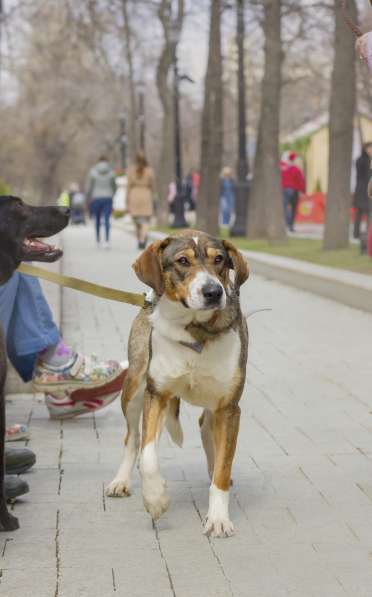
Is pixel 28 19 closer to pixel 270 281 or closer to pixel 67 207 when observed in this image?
pixel 270 281

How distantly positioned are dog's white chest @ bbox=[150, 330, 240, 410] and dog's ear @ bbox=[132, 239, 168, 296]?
0.28 m

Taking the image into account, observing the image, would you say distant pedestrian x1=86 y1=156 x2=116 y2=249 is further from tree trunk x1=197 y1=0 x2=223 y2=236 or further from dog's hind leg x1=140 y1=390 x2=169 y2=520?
dog's hind leg x1=140 y1=390 x2=169 y2=520

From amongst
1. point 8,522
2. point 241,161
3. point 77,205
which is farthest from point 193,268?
point 77,205

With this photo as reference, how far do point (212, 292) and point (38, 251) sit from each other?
3.40 feet

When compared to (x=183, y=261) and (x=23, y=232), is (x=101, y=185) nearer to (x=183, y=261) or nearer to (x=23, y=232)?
(x=23, y=232)

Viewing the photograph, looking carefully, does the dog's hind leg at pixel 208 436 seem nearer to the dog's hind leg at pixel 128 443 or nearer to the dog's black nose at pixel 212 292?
the dog's hind leg at pixel 128 443

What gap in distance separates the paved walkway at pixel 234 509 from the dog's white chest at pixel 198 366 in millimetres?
551

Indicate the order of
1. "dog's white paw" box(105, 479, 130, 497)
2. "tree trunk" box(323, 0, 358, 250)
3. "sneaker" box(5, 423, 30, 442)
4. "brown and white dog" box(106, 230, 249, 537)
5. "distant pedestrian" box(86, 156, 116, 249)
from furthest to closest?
"distant pedestrian" box(86, 156, 116, 249) → "tree trunk" box(323, 0, 358, 250) → "sneaker" box(5, 423, 30, 442) → "dog's white paw" box(105, 479, 130, 497) → "brown and white dog" box(106, 230, 249, 537)

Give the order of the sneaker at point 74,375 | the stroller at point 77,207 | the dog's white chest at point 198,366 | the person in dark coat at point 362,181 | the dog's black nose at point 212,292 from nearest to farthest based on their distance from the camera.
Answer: the dog's black nose at point 212,292 → the dog's white chest at point 198,366 → the sneaker at point 74,375 → the person in dark coat at point 362,181 → the stroller at point 77,207

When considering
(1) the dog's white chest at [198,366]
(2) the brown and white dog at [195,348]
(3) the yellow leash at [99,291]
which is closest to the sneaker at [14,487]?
(2) the brown and white dog at [195,348]

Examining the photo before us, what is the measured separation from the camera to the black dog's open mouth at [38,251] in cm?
513

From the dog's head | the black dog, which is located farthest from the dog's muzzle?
the black dog

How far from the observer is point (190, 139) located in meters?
90.9

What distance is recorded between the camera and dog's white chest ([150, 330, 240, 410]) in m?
4.76
